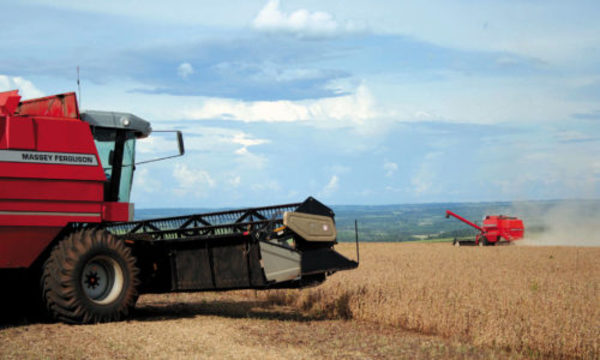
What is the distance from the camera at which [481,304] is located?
9727 mm

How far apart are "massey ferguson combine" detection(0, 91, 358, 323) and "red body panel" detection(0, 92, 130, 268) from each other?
0.01 m

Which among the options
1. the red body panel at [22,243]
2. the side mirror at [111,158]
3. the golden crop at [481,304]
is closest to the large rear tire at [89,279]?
the red body panel at [22,243]

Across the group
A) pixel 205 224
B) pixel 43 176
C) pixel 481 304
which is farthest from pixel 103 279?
pixel 481 304

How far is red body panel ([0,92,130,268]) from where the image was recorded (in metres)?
8.95

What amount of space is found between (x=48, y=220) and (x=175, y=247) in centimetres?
197

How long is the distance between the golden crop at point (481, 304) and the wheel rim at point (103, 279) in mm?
3363

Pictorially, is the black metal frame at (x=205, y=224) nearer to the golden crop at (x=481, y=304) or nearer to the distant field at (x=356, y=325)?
the distant field at (x=356, y=325)

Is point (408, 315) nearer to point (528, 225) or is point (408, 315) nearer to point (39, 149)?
point (39, 149)

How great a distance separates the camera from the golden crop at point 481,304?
8.09m

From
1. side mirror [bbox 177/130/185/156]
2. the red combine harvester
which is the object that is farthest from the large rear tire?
the red combine harvester

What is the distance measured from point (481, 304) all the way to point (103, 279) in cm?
549

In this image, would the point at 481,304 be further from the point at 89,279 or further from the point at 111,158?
the point at 111,158

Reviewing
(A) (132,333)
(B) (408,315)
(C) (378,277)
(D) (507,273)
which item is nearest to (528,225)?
(D) (507,273)

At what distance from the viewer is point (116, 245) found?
31.4 ft
